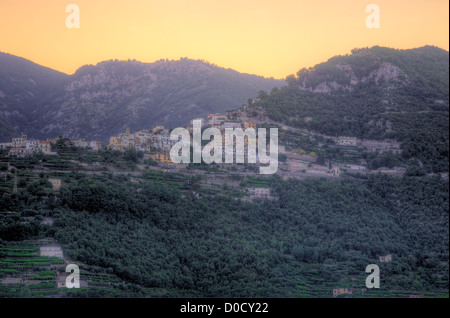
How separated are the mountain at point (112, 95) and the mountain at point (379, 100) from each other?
18.6 feet

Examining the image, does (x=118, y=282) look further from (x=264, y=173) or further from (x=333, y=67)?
(x=333, y=67)

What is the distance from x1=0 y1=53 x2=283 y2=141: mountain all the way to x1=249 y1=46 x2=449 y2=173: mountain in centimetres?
566

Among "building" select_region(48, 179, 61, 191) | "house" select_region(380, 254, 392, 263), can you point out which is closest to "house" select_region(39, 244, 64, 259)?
"building" select_region(48, 179, 61, 191)

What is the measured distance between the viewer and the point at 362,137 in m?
16.2

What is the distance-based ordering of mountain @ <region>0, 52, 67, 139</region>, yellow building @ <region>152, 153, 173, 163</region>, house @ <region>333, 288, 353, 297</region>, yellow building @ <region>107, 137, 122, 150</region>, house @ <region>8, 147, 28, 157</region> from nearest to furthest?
house @ <region>333, 288, 353, 297</region>
house @ <region>8, 147, 28, 157</region>
mountain @ <region>0, 52, 67, 139</region>
yellow building @ <region>152, 153, 173, 163</region>
yellow building @ <region>107, 137, 122, 150</region>

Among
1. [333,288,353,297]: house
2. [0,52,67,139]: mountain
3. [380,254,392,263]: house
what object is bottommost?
[333,288,353,297]: house

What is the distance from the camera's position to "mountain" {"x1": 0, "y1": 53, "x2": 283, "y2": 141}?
47.2 feet

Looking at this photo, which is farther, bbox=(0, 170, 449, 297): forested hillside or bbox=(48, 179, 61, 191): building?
bbox=(48, 179, 61, 191): building

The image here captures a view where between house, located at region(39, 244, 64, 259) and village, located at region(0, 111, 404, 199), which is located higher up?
village, located at region(0, 111, 404, 199)

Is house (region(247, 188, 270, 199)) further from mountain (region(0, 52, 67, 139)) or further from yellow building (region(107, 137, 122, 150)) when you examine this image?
mountain (region(0, 52, 67, 139))

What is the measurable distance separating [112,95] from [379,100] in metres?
12.9

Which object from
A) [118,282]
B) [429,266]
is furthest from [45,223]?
[429,266]

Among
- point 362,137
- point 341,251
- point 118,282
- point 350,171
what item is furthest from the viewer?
point 362,137
